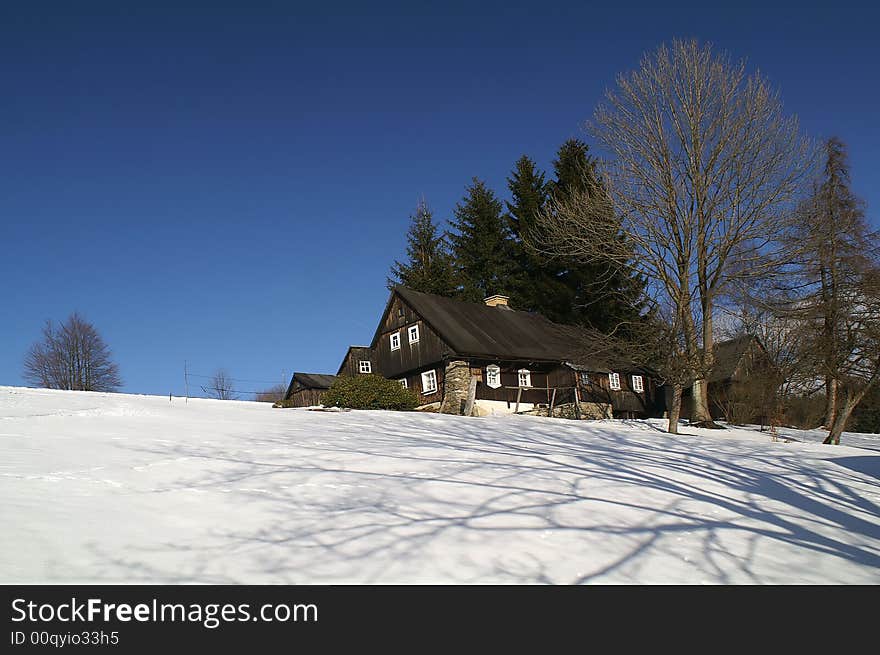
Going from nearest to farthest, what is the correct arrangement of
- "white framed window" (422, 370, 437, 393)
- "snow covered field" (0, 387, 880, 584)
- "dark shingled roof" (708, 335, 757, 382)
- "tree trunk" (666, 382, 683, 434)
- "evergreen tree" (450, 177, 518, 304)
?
"snow covered field" (0, 387, 880, 584) < "tree trunk" (666, 382, 683, 434) < "white framed window" (422, 370, 437, 393) < "dark shingled roof" (708, 335, 757, 382) < "evergreen tree" (450, 177, 518, 304)

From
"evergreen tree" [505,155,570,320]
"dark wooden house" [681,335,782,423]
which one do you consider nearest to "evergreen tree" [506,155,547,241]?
"evergreen tree" [505,155,570,320]

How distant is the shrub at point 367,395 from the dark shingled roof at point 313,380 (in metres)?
11.7

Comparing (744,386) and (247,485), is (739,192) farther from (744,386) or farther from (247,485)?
(247,485)

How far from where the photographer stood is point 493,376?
2984 centimetres

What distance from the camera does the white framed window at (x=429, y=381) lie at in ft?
100

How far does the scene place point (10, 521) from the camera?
584 centimetres

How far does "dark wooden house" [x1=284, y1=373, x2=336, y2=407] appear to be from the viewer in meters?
36.5

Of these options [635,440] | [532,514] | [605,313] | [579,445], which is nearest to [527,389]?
[605,313]

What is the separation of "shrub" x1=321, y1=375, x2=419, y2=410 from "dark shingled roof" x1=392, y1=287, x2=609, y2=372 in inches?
182

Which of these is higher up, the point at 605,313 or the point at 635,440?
the point at 605,313

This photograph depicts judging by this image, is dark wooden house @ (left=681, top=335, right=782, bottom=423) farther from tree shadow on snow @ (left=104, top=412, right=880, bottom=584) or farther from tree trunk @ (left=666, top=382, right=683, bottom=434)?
tree shadow on snow @ (left=104, top=412, right=880, bottom=584)

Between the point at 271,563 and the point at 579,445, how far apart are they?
31.1 ft

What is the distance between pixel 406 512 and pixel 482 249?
40.4m
